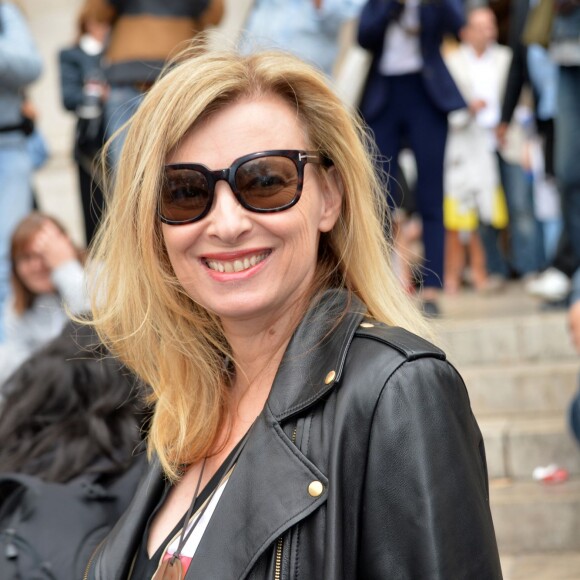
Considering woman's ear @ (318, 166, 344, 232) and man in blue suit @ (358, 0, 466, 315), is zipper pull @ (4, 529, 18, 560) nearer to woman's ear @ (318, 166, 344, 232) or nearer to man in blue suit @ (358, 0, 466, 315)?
woman's ear @ (318, 166, 344, 232)

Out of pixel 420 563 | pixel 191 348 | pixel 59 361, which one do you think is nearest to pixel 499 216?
pixel 59 361

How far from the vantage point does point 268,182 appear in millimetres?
2047

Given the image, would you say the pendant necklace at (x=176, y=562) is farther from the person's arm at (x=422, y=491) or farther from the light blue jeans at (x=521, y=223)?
the light blue jeans at (x=521, y=223)

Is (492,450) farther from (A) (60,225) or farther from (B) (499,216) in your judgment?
(B) (499,216)

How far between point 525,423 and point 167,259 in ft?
9.69

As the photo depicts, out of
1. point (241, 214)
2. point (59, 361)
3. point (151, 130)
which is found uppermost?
point (151, 130)

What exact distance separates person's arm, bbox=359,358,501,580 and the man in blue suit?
12.6ft

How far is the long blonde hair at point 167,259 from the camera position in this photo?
2.12 meters

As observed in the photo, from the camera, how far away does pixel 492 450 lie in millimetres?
4723

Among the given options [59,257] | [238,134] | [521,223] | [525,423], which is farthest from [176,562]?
[521,223]

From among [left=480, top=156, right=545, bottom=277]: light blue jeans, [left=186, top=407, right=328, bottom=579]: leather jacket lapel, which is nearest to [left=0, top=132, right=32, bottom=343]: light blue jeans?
[left=186, top=407, right=328, bottom=579]: leather jacket lapel

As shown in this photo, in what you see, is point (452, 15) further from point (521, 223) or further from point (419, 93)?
point (521, 223)

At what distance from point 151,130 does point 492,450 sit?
3.02 meters

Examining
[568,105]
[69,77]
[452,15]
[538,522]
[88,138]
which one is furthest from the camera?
[69,77]
